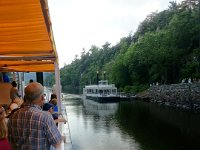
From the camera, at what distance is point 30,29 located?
422 centimetres

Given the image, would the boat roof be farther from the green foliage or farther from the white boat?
the white boat

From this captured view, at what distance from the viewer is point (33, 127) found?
300 cm

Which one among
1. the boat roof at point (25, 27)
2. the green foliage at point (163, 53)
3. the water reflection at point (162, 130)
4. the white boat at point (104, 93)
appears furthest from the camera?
the white boat at point (104, 93)

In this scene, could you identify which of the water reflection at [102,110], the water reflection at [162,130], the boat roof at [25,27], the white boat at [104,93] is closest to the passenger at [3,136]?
the boat roof at [25,27]

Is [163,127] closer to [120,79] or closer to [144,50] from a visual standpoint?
[144,50]

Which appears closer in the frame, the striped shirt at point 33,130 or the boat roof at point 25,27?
the striped shirt at point 33,130

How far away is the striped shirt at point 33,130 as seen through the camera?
9.85ft

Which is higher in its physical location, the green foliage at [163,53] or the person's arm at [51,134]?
the green foliage at [163,53]

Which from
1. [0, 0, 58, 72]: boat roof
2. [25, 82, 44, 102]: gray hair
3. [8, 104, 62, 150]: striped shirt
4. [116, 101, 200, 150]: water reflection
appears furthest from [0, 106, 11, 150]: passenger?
[116, 101, 200, 150]: water reflection

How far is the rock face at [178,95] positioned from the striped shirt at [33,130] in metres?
33.8

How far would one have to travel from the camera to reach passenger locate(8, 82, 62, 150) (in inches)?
118

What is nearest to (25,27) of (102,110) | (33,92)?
(33,92)

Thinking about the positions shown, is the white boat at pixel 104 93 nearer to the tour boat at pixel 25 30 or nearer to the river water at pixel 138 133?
the river water at pixel 138 133

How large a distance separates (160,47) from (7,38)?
1832 inches
